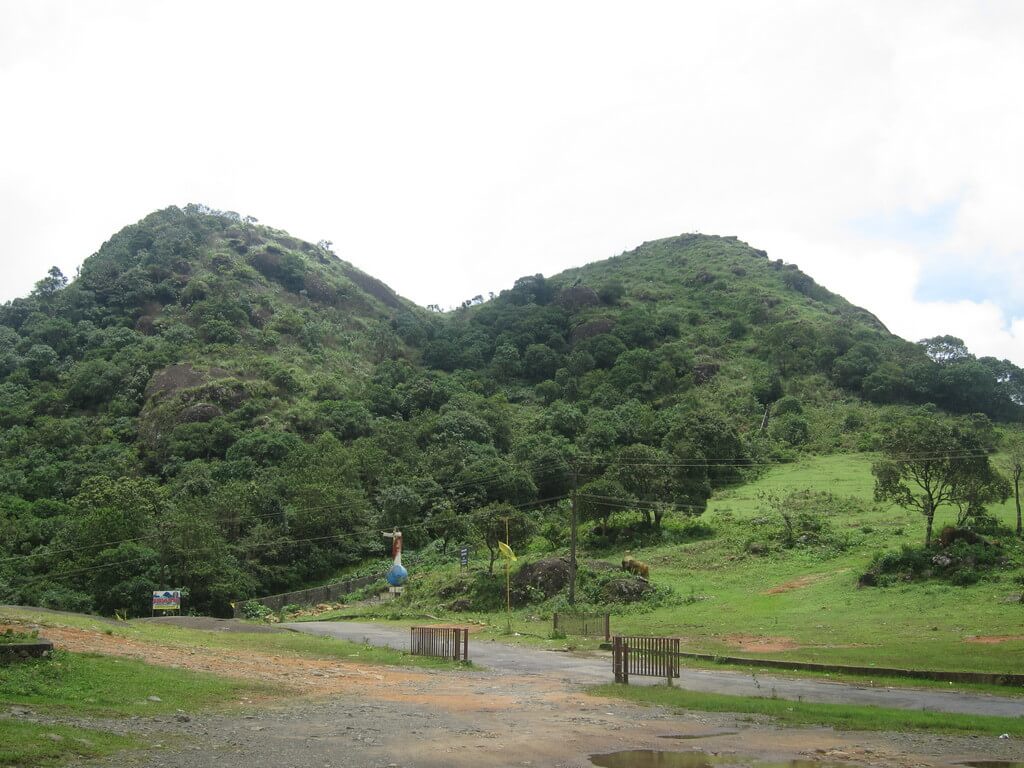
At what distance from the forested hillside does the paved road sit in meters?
20.9

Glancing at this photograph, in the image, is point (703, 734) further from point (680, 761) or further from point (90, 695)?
point (90, 695)

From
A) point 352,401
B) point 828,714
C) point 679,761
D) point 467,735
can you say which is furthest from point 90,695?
point 352,401

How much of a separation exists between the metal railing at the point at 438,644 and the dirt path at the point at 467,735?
6.12 metres

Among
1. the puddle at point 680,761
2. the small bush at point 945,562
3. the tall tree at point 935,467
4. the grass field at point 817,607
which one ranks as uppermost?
the tall tree at point 935,467

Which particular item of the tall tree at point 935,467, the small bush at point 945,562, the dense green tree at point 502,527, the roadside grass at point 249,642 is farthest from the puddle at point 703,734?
the dense green tree at point 502,527

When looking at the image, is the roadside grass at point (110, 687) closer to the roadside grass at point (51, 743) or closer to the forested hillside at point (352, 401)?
the roadside grass at point (51, 743)

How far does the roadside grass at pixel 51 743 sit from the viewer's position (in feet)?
29.8

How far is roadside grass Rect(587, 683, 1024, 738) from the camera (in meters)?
13.7

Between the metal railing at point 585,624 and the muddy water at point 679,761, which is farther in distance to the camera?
the metal railing at point 585,624

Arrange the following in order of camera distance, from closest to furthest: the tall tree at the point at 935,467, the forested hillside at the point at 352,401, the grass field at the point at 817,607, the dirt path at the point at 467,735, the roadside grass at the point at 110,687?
the dirt path at the point at 467,735, the roadside grass at the point at 110,687, the grass field at the point at 817,607, the tall tree at the point at 935,467, the forested hillside at the point at 352,401

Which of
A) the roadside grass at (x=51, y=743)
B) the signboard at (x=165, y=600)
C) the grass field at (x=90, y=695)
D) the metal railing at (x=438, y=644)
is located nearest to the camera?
the roadside grass at (x=51, y=743)

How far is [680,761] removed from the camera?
1116 centimetres

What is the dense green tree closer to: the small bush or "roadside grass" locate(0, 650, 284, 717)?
the small bush

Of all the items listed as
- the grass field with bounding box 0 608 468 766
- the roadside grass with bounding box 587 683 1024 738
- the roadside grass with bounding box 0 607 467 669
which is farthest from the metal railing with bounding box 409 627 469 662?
the grass field with bounding box 0 608 468 766
